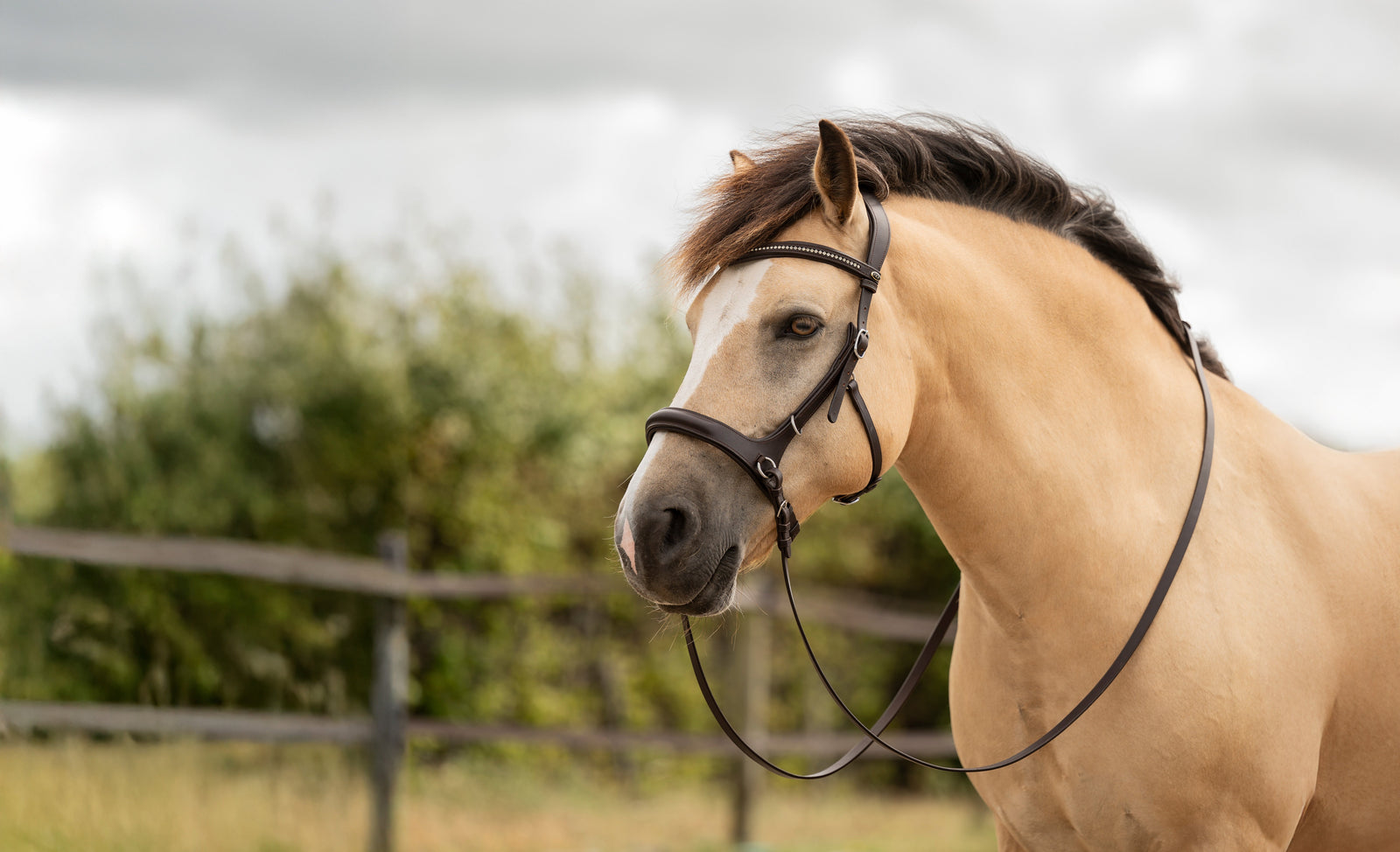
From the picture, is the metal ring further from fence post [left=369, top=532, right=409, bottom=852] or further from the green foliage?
fence post [left=369, top=532, right=409, bottom=852]

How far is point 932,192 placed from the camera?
2393 millimetres

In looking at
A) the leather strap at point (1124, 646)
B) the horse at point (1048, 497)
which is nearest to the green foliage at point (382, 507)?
the leather strap at point (1124, 646)

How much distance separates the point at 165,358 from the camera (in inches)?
251

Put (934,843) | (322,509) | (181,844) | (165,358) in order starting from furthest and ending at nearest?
(934,843), (322,509), (165,358), (181,844)

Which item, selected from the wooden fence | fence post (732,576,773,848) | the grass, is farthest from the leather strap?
fence post (732,576,773,848)

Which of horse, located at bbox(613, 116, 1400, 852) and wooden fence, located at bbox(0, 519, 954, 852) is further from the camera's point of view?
wooden fence, located at bbox(0, 519, 954, 852)

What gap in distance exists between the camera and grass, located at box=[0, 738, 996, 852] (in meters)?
4.14

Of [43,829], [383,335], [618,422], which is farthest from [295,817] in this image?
[618,422]

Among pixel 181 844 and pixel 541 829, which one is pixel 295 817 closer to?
pixel 181 844

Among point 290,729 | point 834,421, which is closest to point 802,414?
point 834,421

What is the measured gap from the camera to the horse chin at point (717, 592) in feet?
6.32

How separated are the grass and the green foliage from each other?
1.35ft

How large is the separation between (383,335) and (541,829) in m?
Answer: 3.62

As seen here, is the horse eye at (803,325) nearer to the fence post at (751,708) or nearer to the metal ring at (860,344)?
the metal ring at (860,344)
